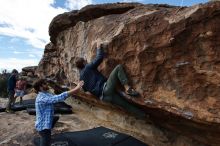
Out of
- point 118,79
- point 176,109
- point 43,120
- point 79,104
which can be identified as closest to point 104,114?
point 79,104

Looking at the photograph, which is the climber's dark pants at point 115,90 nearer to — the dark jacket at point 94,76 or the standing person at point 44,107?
the dark jacket at point 94,76

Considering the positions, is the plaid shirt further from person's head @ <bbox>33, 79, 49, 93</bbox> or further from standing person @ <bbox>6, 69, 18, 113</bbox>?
standing person @ <bbox>6, 69, 18, 113</bbox>

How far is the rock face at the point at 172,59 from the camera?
8.62 meters

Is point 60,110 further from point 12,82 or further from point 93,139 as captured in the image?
point 93,139

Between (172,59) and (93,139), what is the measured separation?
10.9 ft

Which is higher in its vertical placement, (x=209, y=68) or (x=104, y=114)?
(x=209, y=68)

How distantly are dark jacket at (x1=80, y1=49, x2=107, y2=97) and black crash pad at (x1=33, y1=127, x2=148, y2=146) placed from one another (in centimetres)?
139

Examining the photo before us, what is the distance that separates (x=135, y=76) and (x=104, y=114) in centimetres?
371

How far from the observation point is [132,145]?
10.3m

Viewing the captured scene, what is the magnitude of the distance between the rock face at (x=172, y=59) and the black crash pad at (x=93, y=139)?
1067 mm

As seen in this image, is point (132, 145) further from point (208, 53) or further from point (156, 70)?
point (208, 53)

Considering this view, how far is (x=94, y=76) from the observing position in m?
9.93

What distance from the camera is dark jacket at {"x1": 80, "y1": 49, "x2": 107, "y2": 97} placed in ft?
32.4

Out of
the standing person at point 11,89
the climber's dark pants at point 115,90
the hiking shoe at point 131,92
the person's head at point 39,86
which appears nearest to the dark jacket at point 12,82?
the standing person at point 11,89
